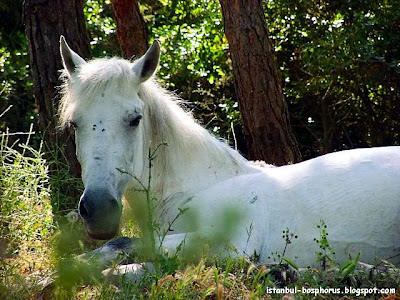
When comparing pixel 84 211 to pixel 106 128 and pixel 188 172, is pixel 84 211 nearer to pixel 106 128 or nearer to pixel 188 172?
pixel 106 128

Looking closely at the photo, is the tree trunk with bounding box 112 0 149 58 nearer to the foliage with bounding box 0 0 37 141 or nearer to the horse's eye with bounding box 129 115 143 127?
the horse's eye with bounding box 129 115 143 127

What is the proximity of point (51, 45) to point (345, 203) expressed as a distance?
3347 millimetres

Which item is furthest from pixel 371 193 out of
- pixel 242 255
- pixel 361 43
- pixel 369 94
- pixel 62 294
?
pixel 369 94

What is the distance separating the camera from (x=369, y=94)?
9.53 metres

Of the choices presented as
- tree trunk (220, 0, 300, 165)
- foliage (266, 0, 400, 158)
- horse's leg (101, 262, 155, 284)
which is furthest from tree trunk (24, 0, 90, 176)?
foliage (266, 0, 400, 158)

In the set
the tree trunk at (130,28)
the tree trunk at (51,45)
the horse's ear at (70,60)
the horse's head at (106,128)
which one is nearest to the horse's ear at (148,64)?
the horse's head at (106,128)

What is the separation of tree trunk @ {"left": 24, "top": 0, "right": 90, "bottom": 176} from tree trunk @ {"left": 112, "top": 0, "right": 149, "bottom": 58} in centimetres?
126

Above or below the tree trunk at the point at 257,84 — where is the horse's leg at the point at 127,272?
below

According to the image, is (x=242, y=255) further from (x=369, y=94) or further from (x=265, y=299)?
(x=369, y=94)

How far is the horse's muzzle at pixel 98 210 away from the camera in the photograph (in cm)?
400

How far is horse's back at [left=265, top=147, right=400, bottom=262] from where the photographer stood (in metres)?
4.34

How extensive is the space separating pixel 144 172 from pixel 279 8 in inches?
209

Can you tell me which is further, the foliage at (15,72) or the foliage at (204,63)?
the foliage at (15,72)

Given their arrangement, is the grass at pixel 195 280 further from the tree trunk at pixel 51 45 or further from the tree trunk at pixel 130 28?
the tree trunk at pixel 130 28
